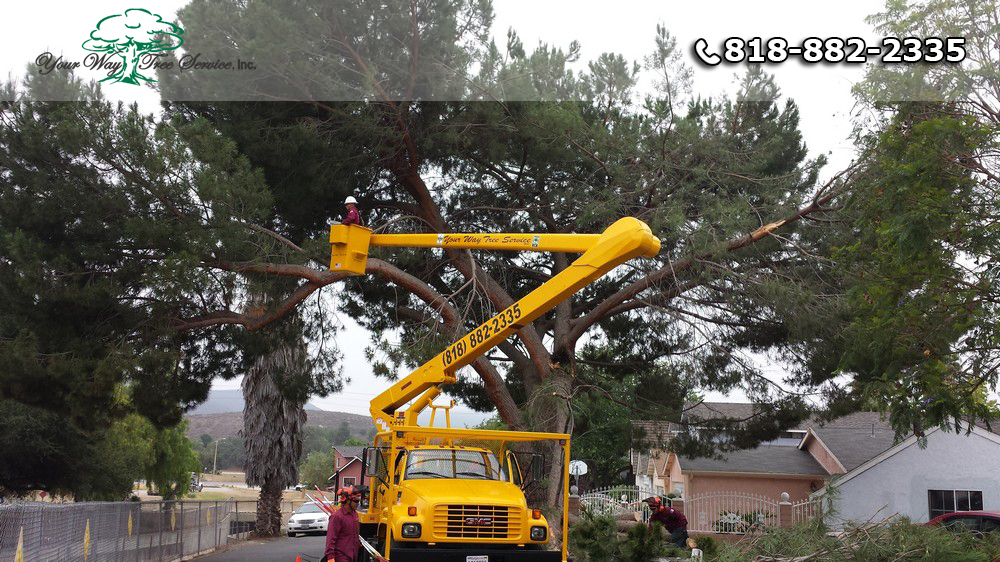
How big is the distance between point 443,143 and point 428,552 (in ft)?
36.7

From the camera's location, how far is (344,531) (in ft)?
35.5

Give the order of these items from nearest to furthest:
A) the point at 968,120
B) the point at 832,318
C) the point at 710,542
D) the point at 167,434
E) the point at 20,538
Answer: the point at 20,538, the point at 968,120, the point at 710,542, the point at 832,318, the point at 167,434

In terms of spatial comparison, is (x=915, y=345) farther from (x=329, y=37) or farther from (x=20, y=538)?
(x=329, y=37)

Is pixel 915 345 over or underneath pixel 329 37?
underneath

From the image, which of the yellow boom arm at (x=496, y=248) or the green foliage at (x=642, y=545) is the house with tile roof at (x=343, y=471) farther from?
the green foliage at (x=642, y=545)

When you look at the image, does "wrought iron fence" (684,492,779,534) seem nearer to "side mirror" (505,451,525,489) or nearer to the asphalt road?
the asphalt road

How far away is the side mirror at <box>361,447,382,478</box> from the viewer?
12633 mm

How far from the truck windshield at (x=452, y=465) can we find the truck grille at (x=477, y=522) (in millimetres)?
1009

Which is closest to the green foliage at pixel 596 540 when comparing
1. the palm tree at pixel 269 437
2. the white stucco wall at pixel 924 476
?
the white stucco wall at pixel 924 476

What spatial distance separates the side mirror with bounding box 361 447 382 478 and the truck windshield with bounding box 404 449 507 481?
0.80 metres

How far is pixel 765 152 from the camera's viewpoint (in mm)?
19875

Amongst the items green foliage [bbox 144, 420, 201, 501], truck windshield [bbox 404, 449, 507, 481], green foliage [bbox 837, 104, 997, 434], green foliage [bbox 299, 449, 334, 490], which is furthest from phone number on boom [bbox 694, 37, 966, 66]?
green foliage [bbox 299, 449, 334, 490]

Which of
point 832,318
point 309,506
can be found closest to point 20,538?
point 832,318

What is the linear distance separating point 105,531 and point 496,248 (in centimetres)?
824
